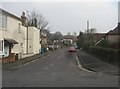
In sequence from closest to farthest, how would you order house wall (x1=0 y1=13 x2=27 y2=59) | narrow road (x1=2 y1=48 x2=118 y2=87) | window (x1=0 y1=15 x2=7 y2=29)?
narrow road (x1=2 y1=48 x2=118 y2=87), window (x1=0 y1=15 x2=7 y2=29), house wall (x1=0 y1=13 x2=27 y2=59)

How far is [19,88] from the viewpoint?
1171cm

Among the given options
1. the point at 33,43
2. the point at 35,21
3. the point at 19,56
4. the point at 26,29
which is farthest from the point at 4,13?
the point at 35,21

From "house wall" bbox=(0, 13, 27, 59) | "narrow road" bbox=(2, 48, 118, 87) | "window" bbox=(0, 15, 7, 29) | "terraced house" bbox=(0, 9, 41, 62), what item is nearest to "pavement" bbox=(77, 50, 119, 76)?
"narrow road" bbox=(2, 48, 118, 87)

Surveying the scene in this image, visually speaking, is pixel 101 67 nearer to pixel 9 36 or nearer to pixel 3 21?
pixel 3 21

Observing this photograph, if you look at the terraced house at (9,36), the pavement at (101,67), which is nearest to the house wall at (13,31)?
the terraced house at (9,36)

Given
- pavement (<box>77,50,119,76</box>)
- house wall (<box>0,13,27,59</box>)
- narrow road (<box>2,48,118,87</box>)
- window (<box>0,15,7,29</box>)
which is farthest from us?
house wall (<box>0,13,27,59</box>)

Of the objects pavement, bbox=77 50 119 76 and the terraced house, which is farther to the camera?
the terraced house

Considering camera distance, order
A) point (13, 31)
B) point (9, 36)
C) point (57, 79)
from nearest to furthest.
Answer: point (57, 79) < point (9, 36) < point (13, 31)

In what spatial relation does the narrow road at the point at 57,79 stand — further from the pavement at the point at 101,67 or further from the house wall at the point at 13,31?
the house wall at the point at 13,31

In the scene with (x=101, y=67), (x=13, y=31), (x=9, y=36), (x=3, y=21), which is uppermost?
(x=3, y=21)

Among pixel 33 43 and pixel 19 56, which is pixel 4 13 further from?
pixel 33 43

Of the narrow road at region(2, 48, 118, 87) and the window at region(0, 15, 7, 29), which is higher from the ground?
the window at region(0, 15, 7, 29)

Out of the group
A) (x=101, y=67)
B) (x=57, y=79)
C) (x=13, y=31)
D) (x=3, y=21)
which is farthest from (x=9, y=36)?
(x=57, y=79)

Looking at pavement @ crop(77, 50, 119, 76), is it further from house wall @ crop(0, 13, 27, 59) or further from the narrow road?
house wall @ crop(0, 13, 27, 59)
